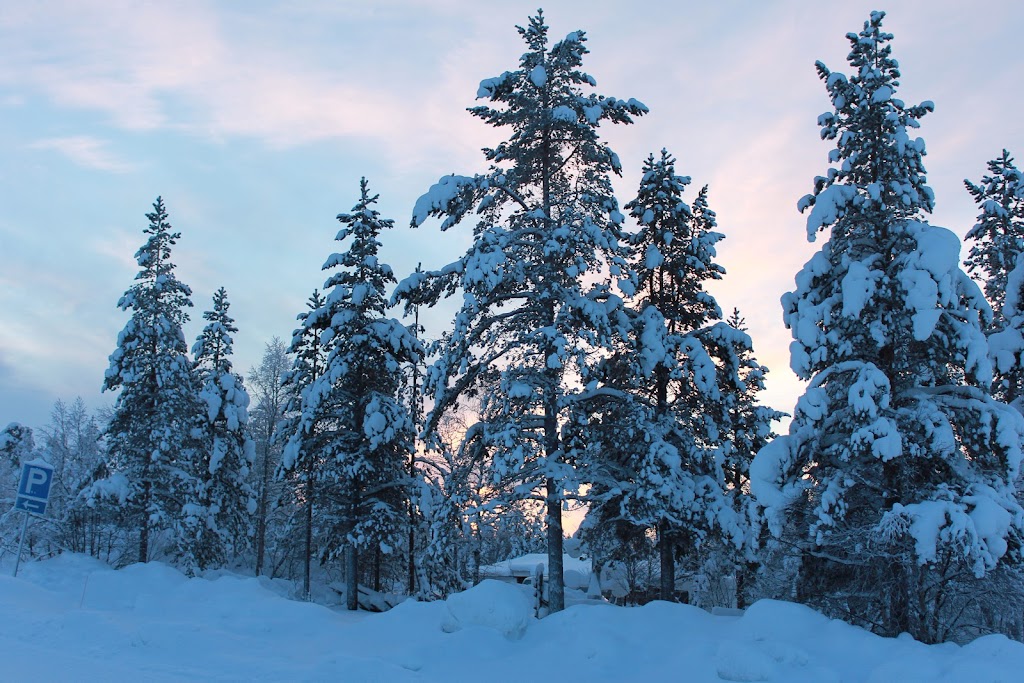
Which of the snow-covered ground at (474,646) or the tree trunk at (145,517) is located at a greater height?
the tree trunk at (145,517)

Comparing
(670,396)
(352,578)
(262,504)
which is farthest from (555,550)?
(262,504)

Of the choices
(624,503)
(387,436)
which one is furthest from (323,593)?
(624,503)

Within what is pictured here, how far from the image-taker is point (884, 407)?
1250cm

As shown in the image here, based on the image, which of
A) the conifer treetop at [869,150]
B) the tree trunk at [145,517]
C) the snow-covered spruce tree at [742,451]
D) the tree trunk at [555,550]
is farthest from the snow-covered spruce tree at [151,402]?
the conifer treetop at [869,150]

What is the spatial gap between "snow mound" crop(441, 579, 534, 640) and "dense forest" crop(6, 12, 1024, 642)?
3282 millimetres

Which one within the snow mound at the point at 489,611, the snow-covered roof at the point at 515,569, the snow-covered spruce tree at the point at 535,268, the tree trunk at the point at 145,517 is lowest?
the snow-covered roof at the point at 515,569

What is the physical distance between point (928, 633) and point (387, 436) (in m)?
15.7

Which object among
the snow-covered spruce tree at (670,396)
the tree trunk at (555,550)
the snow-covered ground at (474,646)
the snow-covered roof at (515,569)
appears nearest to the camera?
the snow-covered ground at (474,646)

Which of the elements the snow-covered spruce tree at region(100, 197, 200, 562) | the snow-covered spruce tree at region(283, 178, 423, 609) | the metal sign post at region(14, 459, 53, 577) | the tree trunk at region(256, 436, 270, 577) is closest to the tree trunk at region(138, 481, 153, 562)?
the snow-covered spruce tree at region(100, 197, 200, 562)

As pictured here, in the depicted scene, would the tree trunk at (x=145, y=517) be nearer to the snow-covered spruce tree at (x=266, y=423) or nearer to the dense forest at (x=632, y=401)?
the dense forest at (x=632, y=401)

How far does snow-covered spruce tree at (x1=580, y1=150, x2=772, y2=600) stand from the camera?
17.9m

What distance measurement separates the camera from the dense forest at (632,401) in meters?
12.8

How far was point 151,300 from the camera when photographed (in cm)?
2789

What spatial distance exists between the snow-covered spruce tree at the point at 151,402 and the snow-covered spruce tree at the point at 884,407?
21.9 metres
